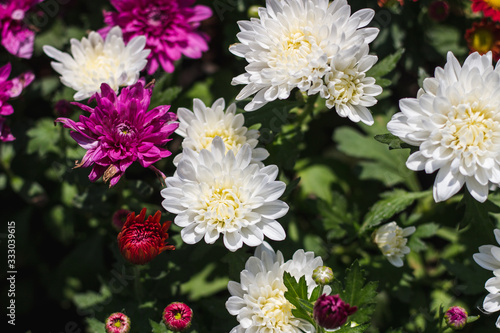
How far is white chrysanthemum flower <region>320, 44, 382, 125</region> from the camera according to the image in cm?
190

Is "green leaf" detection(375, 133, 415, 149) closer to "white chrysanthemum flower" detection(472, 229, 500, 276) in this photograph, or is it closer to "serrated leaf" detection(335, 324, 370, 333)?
"white chrysanthemum flower" detection(472, 229, 500, 276)

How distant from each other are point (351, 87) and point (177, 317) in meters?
1.10

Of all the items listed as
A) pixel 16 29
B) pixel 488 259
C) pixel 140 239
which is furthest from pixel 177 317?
pixel 16 29

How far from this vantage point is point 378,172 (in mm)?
2783

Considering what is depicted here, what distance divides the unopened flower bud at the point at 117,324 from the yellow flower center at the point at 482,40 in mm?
2186

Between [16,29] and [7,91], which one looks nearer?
[7,91]

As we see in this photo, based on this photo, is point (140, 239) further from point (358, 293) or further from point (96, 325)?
point (358, 293)

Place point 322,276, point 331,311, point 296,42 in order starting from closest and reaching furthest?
1. point 331,311
2. point 322,276
3. point 296,42

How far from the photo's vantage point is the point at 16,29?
2.57 metres

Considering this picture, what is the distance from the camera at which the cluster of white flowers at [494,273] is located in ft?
6.11

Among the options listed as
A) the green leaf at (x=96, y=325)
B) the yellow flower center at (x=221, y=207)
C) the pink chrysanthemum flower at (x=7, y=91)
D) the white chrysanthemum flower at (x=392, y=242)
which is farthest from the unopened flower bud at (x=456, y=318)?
the pink chrysanthemum flower at (x=7, y=91)

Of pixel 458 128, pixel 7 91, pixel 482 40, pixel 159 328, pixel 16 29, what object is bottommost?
pixel 159 328

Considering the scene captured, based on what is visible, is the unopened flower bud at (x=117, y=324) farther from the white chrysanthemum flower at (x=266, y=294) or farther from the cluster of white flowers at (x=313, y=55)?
the cluster of white flowers at (x=313, y=55)

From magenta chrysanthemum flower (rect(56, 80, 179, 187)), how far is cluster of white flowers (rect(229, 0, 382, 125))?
378 mm
